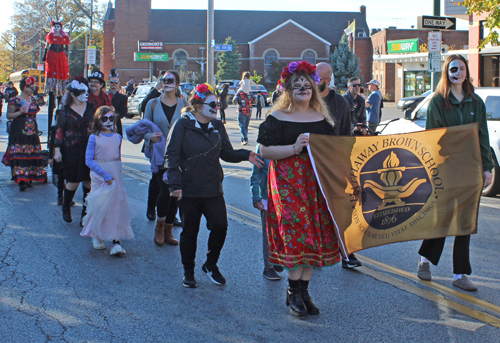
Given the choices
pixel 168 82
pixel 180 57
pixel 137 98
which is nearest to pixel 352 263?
pixel 168 82

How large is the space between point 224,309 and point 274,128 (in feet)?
4.96

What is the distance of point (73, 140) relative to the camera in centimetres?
708

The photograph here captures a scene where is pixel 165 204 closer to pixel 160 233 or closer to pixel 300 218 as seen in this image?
pixel 160 233

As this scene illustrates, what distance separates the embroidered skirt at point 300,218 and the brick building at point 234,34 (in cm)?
6717

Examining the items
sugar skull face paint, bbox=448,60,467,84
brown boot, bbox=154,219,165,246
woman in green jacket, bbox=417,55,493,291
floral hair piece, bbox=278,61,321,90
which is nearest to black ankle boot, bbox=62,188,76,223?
brown boot, bbox=154,219,165,246

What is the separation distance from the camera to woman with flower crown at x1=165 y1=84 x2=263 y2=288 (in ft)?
15.8

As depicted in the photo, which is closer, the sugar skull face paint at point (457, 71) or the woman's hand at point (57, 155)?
the sugar skull face paint at point (457, 71)

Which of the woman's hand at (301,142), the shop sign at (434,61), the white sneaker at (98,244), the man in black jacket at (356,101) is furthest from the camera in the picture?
the shop sign at (434,61)

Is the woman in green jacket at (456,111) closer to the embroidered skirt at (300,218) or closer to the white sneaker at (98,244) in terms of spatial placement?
the embroidered skirt at (300,218)

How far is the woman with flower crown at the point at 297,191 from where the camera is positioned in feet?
13.6

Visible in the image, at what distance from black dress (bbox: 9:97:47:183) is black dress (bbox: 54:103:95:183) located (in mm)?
3161

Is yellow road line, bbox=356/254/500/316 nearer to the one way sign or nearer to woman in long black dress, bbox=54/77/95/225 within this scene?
woman in long black dress, bbox=54/77/95/225

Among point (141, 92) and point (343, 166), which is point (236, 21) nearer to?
point (141, 92)

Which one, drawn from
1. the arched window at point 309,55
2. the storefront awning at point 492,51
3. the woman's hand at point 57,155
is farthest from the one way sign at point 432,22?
the arched window at point 309,55
